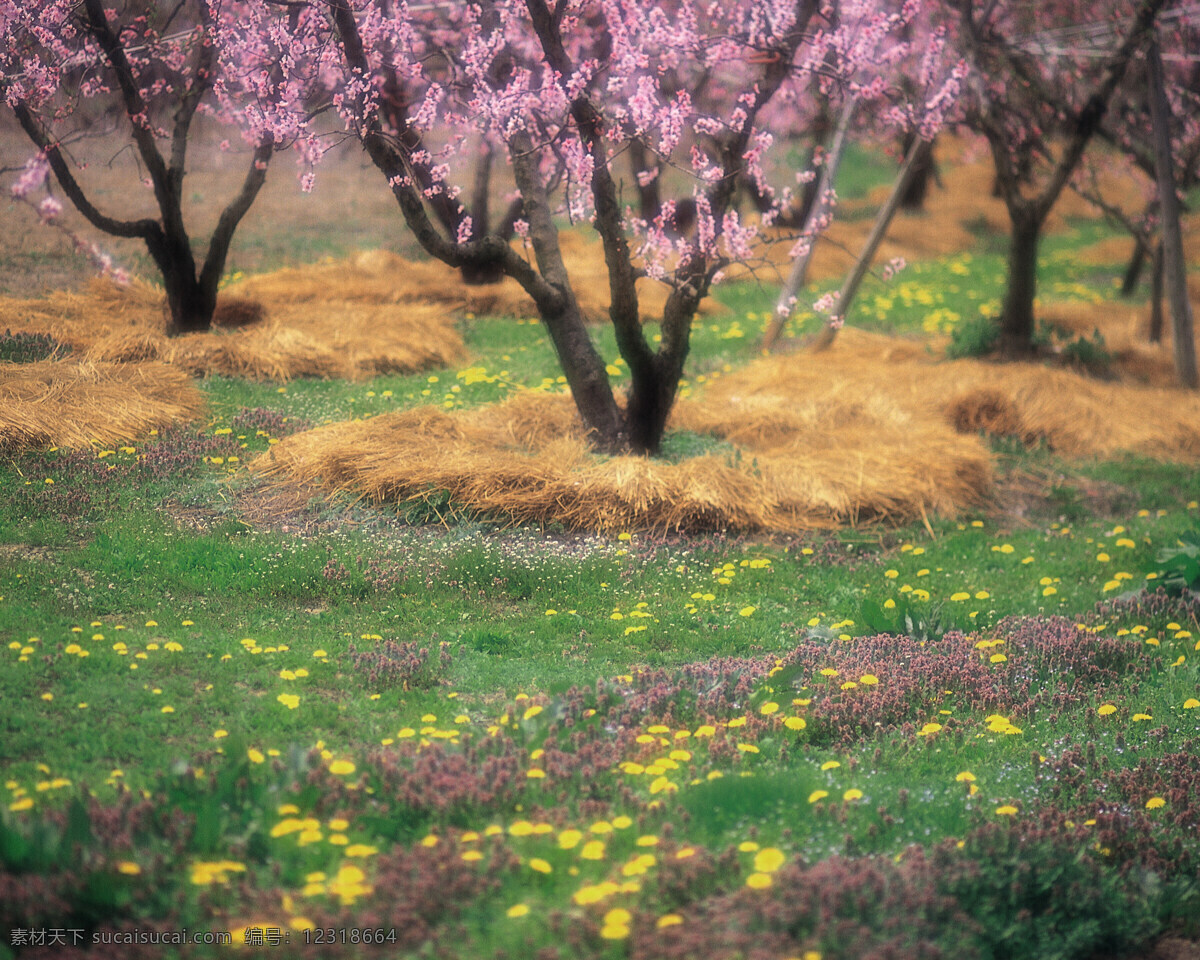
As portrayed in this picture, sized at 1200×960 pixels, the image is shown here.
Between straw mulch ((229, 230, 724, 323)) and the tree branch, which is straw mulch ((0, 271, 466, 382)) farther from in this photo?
the tree branch

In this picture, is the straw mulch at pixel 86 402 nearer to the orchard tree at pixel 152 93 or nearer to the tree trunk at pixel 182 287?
the tree trunk at pixel 182 287

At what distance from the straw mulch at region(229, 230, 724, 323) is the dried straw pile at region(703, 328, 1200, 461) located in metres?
2.44

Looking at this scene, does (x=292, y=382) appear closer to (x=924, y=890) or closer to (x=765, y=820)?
(x=765, y=820)

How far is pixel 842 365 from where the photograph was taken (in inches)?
432

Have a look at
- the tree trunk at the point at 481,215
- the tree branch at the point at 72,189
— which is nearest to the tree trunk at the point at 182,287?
the tree branch at the point at 72,189

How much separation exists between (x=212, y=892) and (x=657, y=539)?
4.02 m

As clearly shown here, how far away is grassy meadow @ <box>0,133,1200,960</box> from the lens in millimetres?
3143

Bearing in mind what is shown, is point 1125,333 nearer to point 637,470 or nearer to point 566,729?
point 637,470

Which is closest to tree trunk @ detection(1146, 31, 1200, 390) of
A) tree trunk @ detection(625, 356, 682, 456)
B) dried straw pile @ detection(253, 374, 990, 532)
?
dried straw pile @ detection(253, 374, 990, 532)

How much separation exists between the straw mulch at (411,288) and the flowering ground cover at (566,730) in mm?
3892

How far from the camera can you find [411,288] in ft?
39.0

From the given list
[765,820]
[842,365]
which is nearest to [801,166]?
[842,365]

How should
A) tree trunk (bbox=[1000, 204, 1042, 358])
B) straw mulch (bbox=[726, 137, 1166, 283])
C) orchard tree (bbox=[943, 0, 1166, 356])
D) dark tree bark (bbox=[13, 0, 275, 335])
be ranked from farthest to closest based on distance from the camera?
straw mulch (bbox=[726, 137, 1166, 283]) < tree trunk (bbox=[1000, 204, 1042, 358]) < orchard tree (bbox=[943, 0, 1166, 356]) < dark tree bark (bbox=[13, 0, 275, 335])

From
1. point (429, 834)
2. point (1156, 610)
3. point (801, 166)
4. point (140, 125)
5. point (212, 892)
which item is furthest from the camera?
point (801, 166)
